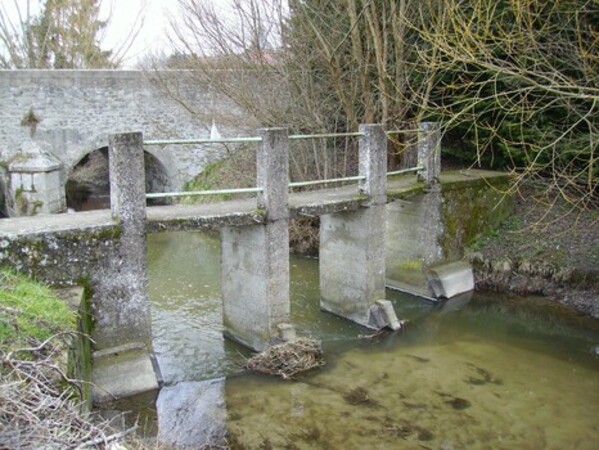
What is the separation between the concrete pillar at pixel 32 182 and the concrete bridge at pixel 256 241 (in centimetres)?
759

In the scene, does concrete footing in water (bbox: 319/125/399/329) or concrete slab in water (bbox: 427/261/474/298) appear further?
concrete slab in water (bbox: 427/261/474/298)

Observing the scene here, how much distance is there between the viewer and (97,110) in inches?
642

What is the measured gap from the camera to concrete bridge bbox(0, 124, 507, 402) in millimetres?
7207

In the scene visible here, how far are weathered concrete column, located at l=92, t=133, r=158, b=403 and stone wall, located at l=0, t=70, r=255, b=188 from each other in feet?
23.9

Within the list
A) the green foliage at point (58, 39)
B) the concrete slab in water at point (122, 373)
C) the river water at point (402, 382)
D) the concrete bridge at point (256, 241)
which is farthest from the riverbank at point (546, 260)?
the green foliage at point (58, 39)

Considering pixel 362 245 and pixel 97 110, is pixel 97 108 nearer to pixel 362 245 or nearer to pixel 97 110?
pixel 97 110

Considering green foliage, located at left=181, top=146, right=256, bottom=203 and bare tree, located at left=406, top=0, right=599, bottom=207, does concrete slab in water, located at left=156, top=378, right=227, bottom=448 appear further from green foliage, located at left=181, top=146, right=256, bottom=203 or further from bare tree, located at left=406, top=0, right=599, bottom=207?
green foliage, located at left=181, top=146, right=256, bottom=203

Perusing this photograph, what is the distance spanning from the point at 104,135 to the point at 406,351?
11081 mm

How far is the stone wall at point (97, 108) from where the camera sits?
1541cm

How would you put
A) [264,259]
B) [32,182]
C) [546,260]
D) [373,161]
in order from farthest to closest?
[32,182]
[546,260]
[373,161]
[264,259]

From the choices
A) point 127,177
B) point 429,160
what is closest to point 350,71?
point 429,160

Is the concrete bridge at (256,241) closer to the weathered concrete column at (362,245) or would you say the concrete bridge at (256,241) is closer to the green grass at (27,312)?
the weathered concrete column at (362,245)

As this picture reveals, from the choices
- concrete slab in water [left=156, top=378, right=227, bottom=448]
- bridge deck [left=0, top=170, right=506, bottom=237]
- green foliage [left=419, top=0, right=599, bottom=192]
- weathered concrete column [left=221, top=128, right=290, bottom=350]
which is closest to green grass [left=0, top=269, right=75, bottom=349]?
bridge deck [left=0, top=170, right=506, bottom=237]

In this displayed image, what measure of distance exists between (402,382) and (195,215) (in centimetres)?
344
